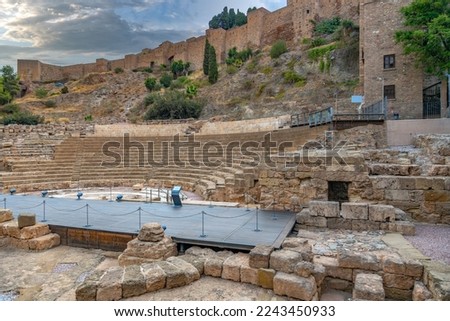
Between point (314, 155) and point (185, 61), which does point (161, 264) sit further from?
point (185, 61)

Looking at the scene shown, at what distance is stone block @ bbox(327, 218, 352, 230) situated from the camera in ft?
23.5

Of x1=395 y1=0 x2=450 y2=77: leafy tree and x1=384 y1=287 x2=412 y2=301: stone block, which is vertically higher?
x1=395 y1=0 x2=450 y2=77: leafy tree

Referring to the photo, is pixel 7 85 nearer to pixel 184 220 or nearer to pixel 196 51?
pixel 196 51

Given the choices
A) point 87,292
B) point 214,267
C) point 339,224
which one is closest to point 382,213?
point 339,224

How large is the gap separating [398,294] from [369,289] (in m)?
0.88

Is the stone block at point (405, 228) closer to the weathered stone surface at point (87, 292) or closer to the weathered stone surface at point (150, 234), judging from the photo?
the weathered stone surface at point (150, 234)

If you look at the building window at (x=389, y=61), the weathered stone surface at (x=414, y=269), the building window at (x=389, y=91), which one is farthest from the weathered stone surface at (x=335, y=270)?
the building window at (x=389, y=61)

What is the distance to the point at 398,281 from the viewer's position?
4879 mm

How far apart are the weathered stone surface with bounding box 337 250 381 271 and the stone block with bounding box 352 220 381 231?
1864 millimetres

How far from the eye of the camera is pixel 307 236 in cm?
679

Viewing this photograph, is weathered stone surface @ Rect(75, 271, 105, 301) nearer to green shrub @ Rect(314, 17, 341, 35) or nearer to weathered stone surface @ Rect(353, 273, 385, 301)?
weathered stone surface @ Rect(353, 273, 385, 301)

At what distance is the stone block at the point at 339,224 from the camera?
7.16 metres

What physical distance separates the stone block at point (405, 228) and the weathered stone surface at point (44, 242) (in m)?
7.92

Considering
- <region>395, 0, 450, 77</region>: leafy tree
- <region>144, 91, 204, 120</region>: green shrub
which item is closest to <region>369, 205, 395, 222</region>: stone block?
<region>395, 0, 450, 77</region>: leafy tree
